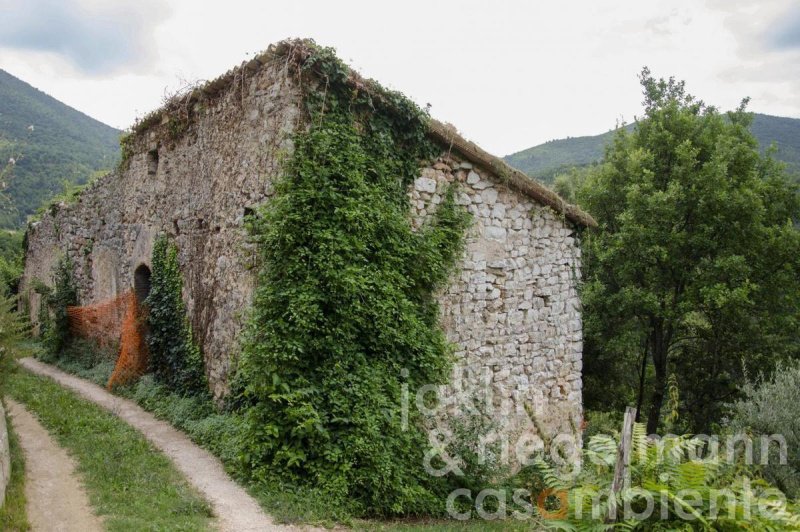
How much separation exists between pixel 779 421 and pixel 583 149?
3829 centimetres

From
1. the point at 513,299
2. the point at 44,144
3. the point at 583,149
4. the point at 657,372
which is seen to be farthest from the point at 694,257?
the point at 44,144

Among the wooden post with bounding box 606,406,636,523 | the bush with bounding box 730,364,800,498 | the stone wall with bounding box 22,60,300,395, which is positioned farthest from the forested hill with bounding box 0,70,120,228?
the bush with bounding box 730,364,800,498

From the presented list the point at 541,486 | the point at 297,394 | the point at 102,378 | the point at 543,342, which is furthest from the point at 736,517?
the point at 102,378

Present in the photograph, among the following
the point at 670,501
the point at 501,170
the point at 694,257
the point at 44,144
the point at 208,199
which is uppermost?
the point at 44,144

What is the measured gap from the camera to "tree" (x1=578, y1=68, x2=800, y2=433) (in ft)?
38.9

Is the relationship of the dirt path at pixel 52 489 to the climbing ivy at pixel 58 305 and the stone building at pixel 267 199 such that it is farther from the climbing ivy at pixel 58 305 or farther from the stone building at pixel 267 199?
the climbing ivy at pixel 58 305

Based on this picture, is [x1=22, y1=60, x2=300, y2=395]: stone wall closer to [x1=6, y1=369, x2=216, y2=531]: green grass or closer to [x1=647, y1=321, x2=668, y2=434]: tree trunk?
[x1=6, y1=369, x2=216, y2=531]: green grass

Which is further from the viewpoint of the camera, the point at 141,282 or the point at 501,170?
the point at 141,282

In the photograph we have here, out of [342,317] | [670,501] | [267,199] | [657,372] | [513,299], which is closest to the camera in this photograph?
[670,501]

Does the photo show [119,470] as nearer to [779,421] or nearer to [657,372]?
[779,421]

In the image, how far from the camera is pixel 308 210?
5.98 meters

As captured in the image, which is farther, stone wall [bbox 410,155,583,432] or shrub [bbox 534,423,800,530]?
stone wall [bbox 410,155,583,432]

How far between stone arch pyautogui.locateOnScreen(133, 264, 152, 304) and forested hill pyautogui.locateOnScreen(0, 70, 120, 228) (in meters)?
12.6

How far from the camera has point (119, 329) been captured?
35.3ft
